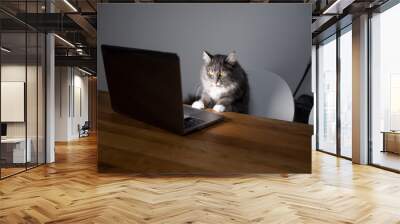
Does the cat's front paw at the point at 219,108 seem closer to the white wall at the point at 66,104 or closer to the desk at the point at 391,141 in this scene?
the desk at the point at 391,141

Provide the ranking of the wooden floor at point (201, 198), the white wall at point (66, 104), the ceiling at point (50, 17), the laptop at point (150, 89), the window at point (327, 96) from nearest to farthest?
the wooden floor at point (201, 198) < the laptop at point (150, 89) < the ceiling at point (50, 17) < the window at point (327, 96) < the white wall at point (66, 104)

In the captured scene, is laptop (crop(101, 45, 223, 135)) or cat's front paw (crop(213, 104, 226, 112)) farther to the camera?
cat's front paw (crop(213, 104, 226, 112))

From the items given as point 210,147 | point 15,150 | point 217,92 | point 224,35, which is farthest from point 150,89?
point 15,150

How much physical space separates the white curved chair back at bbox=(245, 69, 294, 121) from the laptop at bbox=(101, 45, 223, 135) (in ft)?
2.08

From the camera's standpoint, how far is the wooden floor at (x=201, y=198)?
359 cm

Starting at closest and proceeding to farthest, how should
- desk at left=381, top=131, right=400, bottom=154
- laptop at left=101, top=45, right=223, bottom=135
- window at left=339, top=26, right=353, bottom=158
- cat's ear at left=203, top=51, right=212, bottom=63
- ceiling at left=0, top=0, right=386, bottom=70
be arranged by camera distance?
laptop at left=101, top=45, right=223, bottom=135 → ceiling at left=0, top=0, right=386, bottom=70 → cat's ear at left=203, top=51, right=212, bottom=63 → desk at left=381, top=131, right=400, bottom=154 → window at left=339, top=26, right=353, bottom=158

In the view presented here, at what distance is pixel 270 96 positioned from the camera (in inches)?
235

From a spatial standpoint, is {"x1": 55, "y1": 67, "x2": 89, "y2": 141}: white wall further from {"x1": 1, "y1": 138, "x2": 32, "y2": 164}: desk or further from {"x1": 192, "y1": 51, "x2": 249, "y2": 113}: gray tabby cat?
{"x1": 192, "y1": 51, "x2": 249, "y2": 113}: gray tabby cat

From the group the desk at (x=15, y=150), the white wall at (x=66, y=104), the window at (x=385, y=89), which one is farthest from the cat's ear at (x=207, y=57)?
the white wall at (x=66, y=104)

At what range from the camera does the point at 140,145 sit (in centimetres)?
598

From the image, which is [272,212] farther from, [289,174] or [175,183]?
[289,174]

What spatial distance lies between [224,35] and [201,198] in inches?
109

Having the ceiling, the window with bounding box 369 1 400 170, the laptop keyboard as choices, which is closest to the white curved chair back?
the laptop keyboard

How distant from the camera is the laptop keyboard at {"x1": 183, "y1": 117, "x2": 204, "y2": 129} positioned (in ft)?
19.5
